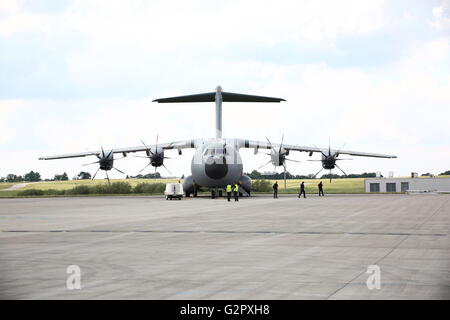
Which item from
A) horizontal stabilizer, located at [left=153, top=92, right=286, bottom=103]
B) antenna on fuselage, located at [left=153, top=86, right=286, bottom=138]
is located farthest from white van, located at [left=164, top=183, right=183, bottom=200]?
horizontal stabilizer, located at [left=153, top=92, right=286, bottom=103]

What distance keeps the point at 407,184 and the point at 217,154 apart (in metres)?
48.2

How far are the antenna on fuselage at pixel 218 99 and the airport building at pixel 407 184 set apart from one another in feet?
123

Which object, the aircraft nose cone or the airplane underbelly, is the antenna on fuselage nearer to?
the airplane underbelly

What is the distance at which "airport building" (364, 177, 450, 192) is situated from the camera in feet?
271

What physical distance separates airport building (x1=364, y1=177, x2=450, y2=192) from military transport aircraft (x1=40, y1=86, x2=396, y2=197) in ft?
105

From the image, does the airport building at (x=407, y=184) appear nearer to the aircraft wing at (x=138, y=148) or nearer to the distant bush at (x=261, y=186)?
the distant bush at (x=261, y=186)

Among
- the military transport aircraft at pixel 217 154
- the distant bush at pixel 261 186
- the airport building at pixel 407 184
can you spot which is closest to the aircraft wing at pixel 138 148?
the military transport aircraft at pixel 217 154

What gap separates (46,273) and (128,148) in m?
45.1

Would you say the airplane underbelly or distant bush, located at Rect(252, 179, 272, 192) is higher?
the airplane underbelly

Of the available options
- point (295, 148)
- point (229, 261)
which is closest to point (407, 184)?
point (295, 148)

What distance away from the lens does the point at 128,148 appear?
54.3 m

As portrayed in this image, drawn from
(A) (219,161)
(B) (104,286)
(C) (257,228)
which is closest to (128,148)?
(A) (219,161)

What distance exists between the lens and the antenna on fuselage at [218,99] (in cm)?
5281
